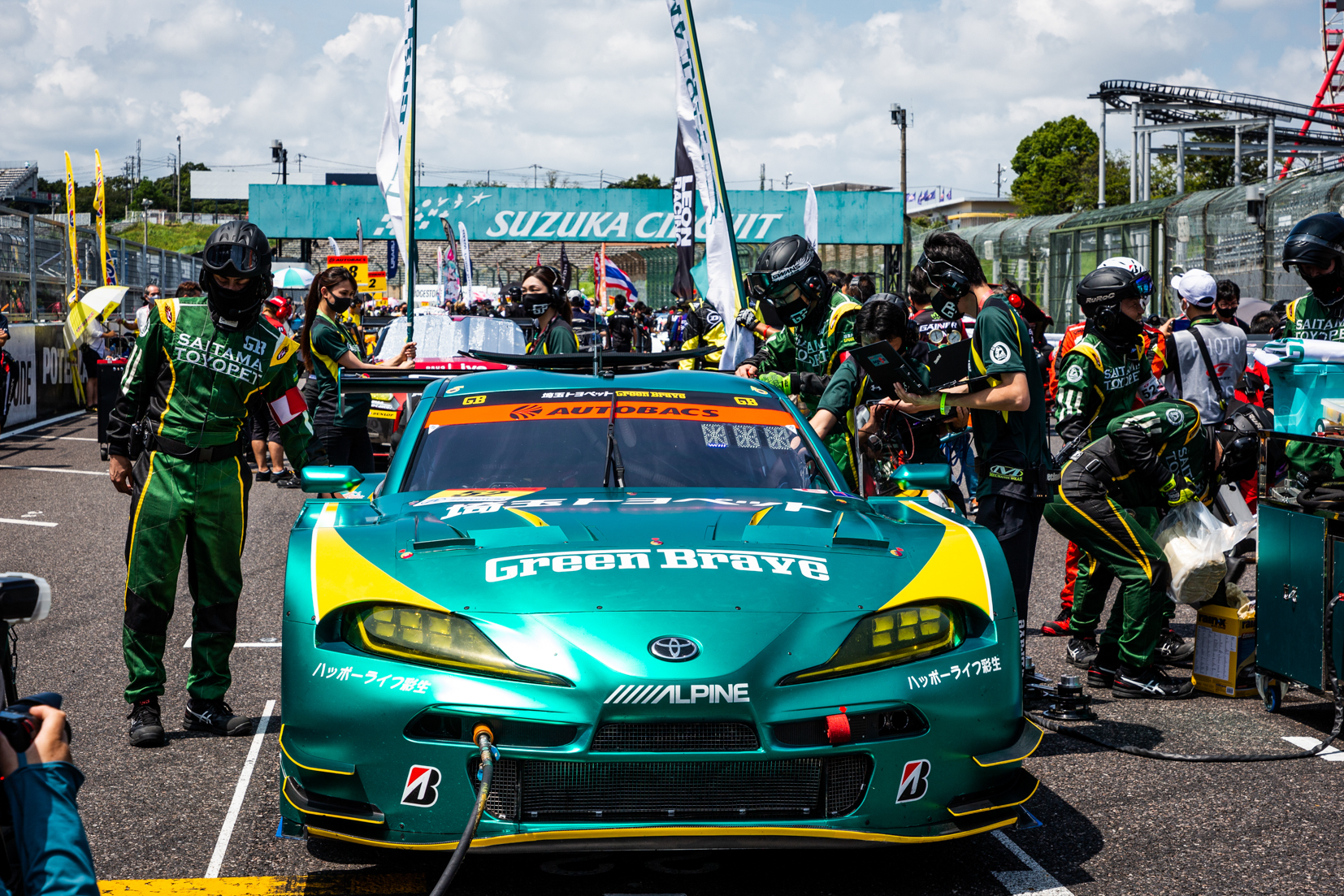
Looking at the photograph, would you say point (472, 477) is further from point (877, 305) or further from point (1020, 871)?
point (877, 305)

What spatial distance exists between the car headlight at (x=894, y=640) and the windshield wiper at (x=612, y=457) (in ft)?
4.16

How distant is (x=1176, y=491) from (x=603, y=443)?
8.85 feet

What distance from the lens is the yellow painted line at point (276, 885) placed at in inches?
137

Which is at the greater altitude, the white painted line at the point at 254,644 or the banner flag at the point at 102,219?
the banner flag at the point at 102,219

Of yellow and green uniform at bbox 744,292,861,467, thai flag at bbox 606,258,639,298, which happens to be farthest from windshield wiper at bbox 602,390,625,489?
thai flag at bbox 606,258,639,298

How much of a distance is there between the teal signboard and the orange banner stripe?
124 feet

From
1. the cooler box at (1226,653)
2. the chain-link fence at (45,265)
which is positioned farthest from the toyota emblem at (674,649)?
the chain-link fence at (45,265)

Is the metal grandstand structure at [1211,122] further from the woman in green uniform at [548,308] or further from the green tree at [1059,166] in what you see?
the woman in green uniform at [548,308]

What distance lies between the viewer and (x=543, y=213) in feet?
139

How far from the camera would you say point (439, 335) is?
13.7 m

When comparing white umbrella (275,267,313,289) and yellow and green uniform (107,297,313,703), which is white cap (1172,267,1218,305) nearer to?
yellow and green uniform (107,297,313,703)

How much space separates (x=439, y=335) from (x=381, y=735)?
35.2 ft

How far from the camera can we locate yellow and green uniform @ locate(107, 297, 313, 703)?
5031 millimetres

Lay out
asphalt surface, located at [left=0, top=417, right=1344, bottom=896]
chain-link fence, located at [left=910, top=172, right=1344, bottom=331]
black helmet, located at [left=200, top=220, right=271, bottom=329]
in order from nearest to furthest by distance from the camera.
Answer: asphalt surface, located at [left=0, top=417, right=1344, bottom=896] → black helmet, located at [left=200, top=220, right=271, bottom=329] → chain-link fence, located at [left=910, top=172, right=1344, bottom=331]
